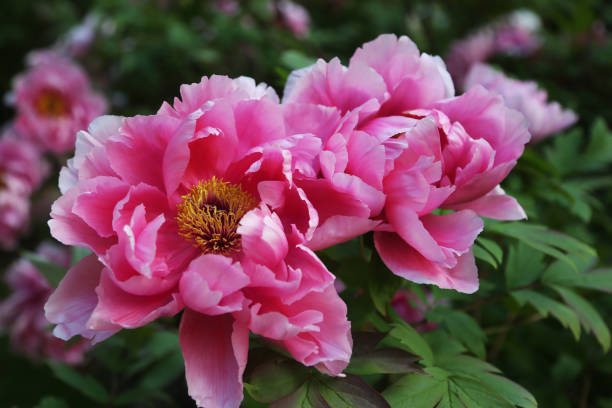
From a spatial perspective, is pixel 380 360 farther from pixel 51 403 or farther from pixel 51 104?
pixel 51 104

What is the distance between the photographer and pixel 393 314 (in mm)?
631

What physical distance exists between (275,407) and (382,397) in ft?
0.31

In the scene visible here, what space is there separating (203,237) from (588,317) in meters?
0.49

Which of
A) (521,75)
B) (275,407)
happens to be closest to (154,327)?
(275,407)

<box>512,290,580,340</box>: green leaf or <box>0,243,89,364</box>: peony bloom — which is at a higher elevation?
<box>512,290,580,340</box>: green leaf

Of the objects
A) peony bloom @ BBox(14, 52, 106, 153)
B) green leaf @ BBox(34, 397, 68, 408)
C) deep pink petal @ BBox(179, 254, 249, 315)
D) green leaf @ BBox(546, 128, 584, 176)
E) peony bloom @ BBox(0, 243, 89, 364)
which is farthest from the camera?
peony bloom @ BBox(14, 52, 106, 153)

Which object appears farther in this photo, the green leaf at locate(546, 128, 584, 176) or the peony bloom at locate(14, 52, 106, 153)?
the peony bloom at locate(14, 52, 106, 153)

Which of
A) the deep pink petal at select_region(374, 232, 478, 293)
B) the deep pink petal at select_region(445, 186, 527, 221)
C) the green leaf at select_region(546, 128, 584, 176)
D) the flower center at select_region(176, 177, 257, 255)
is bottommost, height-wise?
the green leaf at select_region(546, 128, 584, 176)

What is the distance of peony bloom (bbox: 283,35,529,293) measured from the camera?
507mm

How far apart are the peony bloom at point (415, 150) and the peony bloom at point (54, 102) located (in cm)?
121

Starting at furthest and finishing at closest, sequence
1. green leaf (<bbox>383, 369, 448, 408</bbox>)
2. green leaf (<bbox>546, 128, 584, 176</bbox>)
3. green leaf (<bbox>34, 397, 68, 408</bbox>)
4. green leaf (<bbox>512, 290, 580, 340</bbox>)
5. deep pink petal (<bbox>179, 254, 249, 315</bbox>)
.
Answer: green leaf (<bbox>546, 128, 584, 176</bbox>) → green leaf (<bbox>34, 397, 68, 408</bbox>) → green leaf (<bbox>512, 290, 580, 340</bbox>) → green leaf (<bbox>383, 369, 448, 408</bbox>) → deep pink petal (<bbox>179, 254, 249, 315</bbox>)

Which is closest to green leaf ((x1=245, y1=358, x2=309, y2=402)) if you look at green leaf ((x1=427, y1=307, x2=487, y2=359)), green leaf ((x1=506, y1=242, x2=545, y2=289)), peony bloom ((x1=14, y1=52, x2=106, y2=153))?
green leaf ((x1=427, y1=307, x2=487, y2=359))

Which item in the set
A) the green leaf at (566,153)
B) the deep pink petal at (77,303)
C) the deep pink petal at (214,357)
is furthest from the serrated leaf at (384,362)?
the green leaf at (566,153)

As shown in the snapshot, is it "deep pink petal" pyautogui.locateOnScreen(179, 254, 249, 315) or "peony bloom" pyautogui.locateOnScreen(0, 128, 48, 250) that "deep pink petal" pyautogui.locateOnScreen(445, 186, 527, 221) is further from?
"peony bloom" pyautogui.locateOnScreen(0, 128, 48, 250)
